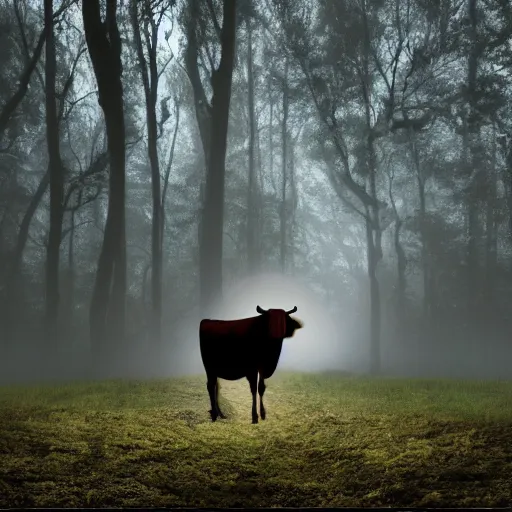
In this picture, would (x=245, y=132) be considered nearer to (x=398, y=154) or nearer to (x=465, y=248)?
(x=398, y=154)

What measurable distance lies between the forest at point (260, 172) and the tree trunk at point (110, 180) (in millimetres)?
76

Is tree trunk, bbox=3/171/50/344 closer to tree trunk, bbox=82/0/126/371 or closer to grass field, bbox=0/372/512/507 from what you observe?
tree trunk, bbox=82/0/126/371

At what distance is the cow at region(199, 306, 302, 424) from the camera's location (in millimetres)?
7688

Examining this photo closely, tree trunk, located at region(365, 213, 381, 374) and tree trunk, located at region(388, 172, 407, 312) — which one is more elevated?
tree trunk, located at region(388, 172, 407, 312)

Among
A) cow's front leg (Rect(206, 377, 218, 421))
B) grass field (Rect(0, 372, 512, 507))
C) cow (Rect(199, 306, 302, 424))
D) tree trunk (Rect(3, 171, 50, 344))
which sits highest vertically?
tree trunk (Rect(3, 171, 50, 344))

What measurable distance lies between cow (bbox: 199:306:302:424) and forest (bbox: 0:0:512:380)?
41.3 feet

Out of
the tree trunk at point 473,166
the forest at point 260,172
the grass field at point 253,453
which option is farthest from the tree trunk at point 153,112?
the grass field at point 253,453

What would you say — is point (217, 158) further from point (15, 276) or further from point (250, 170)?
point (15, 276)

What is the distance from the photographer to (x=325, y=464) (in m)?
7.58

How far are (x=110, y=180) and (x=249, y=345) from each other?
17821mm

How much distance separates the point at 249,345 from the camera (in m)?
7.89

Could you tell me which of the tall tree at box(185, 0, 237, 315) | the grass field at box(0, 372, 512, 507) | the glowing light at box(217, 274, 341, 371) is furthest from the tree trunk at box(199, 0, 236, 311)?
the grass field at box(0, 372, 512, 507)

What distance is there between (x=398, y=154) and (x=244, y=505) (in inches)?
1208

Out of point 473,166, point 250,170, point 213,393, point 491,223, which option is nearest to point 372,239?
point 250,170
